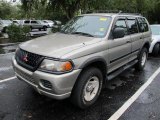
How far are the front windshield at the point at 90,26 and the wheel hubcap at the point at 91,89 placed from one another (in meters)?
1.05

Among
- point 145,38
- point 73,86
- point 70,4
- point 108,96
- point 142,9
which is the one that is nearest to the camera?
point 73,86

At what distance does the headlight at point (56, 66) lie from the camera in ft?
12.8

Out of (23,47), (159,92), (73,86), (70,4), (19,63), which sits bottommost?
(159,92)

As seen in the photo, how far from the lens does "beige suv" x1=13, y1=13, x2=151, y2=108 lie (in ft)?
12.9

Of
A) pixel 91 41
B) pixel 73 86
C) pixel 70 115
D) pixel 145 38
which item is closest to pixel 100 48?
pixel 91 41

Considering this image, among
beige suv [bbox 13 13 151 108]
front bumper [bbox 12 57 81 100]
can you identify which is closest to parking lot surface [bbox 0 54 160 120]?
beige suv [bbox 13 13 151 108]

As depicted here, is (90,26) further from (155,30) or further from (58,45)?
(155,30)

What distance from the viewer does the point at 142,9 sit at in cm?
2494

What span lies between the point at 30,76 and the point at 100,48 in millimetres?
1533

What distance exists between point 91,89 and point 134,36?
2.42m

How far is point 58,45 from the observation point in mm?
4426

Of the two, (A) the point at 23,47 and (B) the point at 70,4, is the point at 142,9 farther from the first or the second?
(A) the point at 23,47

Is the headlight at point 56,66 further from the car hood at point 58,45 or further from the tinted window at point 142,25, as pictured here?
the tinted window at point 142,25

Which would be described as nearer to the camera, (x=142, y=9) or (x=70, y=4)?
(x=70, y=4)
